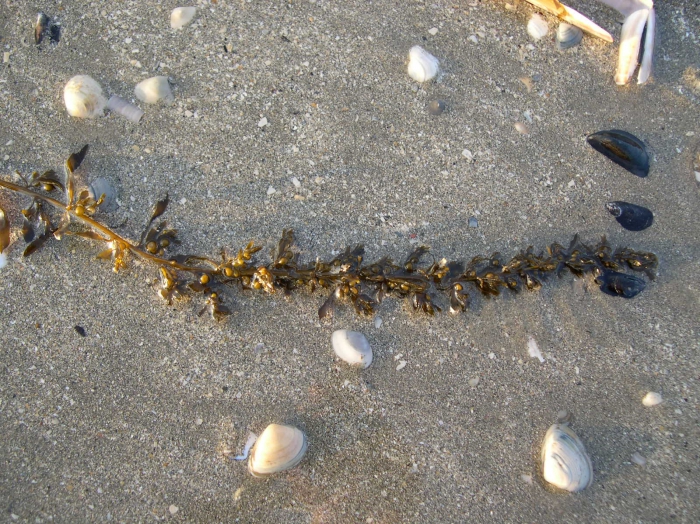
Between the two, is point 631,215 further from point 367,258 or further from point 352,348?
point 352,348

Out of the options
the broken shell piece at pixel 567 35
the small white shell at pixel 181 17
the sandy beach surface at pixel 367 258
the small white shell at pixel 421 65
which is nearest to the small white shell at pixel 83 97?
the sandy beach surface at pixel 367 258

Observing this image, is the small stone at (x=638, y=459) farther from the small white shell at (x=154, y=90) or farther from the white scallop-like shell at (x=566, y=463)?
the small white shell at (x=154, y=90)

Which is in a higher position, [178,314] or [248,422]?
[178,314]

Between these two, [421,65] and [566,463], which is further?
[421,65]

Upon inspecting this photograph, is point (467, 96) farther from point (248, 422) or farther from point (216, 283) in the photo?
point (248, 422)

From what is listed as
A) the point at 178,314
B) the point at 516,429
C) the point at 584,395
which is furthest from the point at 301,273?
the point at 584,395

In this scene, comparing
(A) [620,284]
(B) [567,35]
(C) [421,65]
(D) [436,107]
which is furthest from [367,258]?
(B) [567,35]
